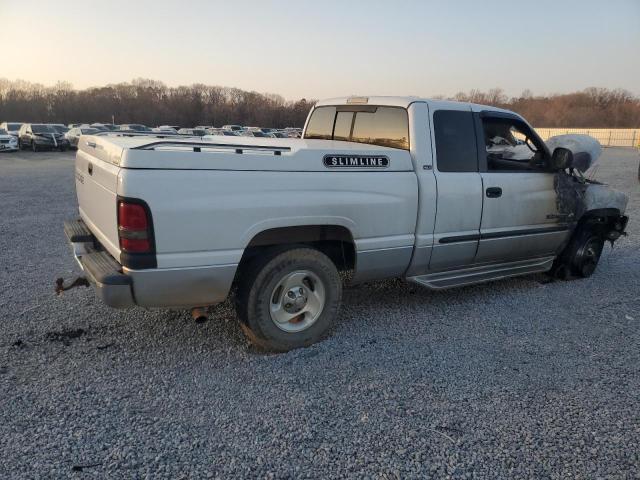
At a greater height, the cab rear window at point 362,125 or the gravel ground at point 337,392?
the cab rear window at point 362,125

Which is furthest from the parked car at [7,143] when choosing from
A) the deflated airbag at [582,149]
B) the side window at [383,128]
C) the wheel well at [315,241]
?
the deflated airbag at [582,149]

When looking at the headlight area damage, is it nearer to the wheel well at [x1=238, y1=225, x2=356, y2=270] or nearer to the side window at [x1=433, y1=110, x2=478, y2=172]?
the side window at [x1=433, y1=110, x2=478, y2=172]

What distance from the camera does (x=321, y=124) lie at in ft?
18.3

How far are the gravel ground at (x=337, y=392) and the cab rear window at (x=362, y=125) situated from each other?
165 centimetres

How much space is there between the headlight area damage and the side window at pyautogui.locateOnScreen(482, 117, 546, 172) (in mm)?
221

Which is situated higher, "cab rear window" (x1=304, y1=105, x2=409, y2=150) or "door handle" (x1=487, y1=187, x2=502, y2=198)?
"cab rear window" (x1=304, y1=105, x2=409, y2=150)

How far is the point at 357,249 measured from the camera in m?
3.96

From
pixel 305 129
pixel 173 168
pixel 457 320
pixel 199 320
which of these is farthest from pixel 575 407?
pixel 305 129

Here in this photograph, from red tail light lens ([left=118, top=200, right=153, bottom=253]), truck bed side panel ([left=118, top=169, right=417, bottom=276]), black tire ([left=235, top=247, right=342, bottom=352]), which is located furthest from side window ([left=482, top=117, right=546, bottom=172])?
red tail light lens ([left=118, top=200, right=153, bottom=253])

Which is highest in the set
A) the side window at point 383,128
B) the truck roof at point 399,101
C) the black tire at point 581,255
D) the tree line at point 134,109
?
the tree line at point 134,109

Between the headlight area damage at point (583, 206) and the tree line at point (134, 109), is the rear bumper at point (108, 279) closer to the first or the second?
the headlight area damage at point (583, 206)

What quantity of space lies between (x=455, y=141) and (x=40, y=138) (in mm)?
33400

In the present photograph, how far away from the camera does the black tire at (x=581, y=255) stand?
5723 mm

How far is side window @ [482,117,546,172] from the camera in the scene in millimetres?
4840
